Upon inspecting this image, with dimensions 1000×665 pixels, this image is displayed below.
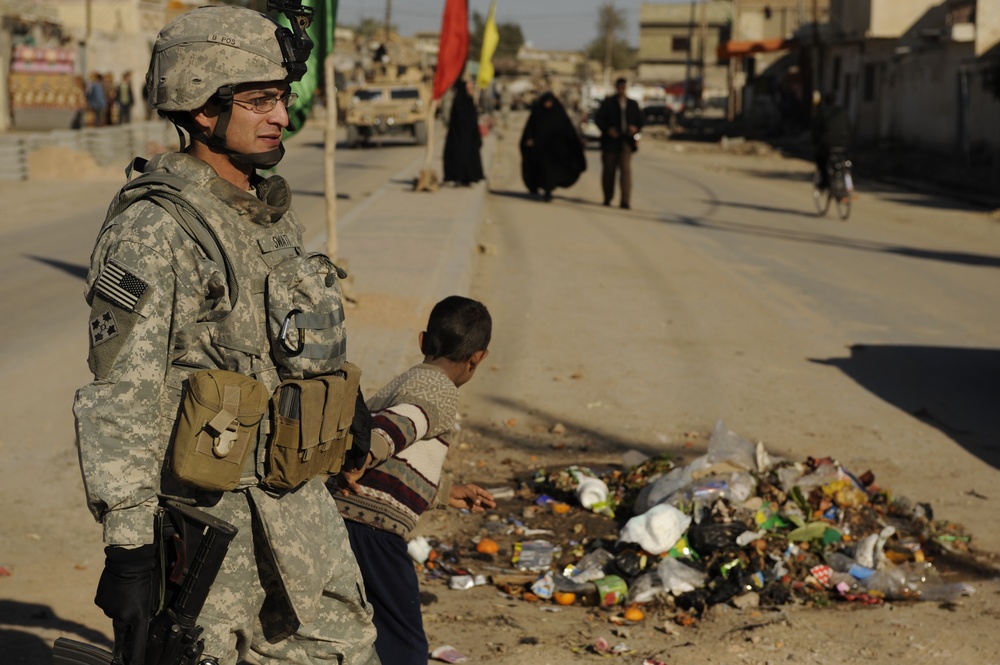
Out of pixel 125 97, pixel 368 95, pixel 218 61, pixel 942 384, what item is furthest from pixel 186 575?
pixel 125 97

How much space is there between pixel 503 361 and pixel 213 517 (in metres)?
6.15

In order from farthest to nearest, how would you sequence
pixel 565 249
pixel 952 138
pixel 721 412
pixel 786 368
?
pixel 952 138 → pixel 565 249 → pixel 786 368 → pixel 721 412

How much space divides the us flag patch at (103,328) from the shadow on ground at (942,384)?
5.14 m

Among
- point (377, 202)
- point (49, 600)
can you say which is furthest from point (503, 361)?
point (377, 202)

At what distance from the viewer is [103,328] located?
2131mm

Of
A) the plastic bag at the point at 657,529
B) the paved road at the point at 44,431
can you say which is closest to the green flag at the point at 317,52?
the paved road at the point at 44,431

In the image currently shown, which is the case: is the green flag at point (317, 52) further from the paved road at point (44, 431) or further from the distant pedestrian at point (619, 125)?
the distant pedestrian at point (619, 125)

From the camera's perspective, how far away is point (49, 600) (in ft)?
13.6

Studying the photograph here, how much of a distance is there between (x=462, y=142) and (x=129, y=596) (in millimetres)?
17276

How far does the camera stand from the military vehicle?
33438 mm

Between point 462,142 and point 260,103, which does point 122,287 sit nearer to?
point 260,103

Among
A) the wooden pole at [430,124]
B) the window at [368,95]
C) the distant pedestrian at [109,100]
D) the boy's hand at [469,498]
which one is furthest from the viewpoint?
the distant pedestrian at [109,100]

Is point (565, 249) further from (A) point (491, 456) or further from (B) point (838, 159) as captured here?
(A) point (491, 456)

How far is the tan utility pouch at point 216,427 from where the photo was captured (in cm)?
211
